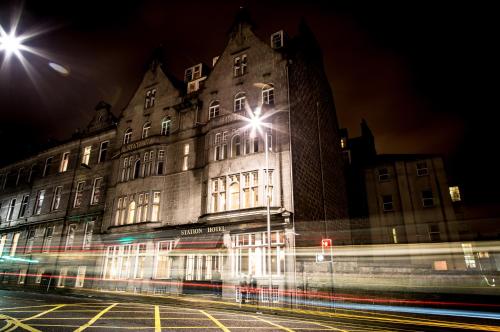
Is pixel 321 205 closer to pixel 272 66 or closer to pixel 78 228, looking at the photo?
pixel 272 66

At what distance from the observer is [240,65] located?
2631 cm

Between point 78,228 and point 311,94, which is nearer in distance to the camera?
point 311,94

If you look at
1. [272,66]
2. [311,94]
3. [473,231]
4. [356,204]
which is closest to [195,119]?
[272,66]

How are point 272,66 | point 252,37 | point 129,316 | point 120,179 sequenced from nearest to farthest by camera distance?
point 129,316
point 272,66
point 252,37
point 120,179

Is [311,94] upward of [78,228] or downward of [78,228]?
upward

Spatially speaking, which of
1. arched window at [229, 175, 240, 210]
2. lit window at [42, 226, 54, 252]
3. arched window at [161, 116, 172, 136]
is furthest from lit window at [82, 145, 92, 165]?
arched window at [229, 175, 240, 210]

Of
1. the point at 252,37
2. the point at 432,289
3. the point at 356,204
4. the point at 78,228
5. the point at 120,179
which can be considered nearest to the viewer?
the point at 432,289

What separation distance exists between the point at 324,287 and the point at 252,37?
20747 mm

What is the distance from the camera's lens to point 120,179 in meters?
28.6

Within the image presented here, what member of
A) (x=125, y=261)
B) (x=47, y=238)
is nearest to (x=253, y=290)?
(x=125, y=261)

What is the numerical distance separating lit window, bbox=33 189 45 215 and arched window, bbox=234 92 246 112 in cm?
2712

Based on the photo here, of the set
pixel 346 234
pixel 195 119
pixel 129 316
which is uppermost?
pixel 195 119

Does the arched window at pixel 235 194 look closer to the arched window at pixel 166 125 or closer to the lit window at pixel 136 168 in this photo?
the arched window at pixel 166 125

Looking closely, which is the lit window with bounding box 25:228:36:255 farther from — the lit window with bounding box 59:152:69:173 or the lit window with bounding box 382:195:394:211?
the lit window with bounding box 382:195:394:211
